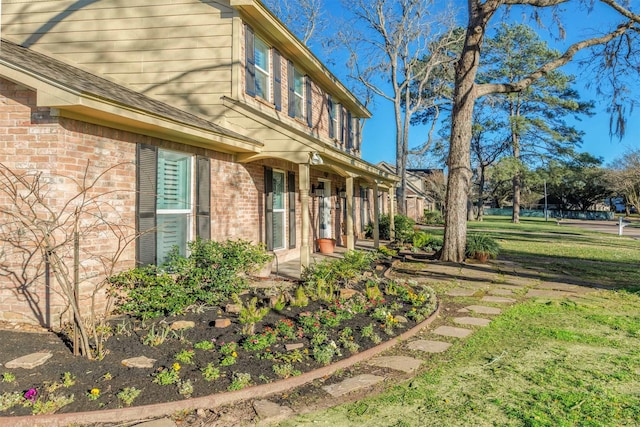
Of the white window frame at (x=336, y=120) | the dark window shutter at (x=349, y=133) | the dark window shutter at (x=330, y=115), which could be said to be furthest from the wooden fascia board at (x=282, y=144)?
the dark window shutter at (x=349, y=133)

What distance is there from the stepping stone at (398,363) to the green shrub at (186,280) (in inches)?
96.9

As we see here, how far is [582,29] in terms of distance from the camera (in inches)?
449

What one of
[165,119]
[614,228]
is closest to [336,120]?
[165,119]

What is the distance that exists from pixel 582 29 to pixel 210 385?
12951 mm

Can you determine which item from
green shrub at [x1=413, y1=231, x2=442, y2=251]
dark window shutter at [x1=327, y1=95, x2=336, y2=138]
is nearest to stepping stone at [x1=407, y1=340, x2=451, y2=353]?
green shrub at [x1=413, y1=231, x2=442, y2=251]

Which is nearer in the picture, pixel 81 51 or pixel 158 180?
pixel 158 180

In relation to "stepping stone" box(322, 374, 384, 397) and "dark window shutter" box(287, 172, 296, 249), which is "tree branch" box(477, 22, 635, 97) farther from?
"stepping stone" box(322, 374, 384, 397)

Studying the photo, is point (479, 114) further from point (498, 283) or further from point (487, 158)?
point (498, 283)

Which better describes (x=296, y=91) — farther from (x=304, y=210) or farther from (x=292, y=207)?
(x=304, y=210)

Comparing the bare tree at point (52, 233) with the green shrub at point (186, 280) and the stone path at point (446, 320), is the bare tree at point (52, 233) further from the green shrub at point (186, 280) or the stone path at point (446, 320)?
the stone path at point (446, 320)

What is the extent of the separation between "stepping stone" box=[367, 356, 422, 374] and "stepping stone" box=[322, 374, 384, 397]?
0.95 feet

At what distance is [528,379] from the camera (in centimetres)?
361

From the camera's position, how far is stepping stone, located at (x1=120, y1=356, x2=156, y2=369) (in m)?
3.65

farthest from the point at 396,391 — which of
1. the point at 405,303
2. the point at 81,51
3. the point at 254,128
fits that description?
the point at 81,51
